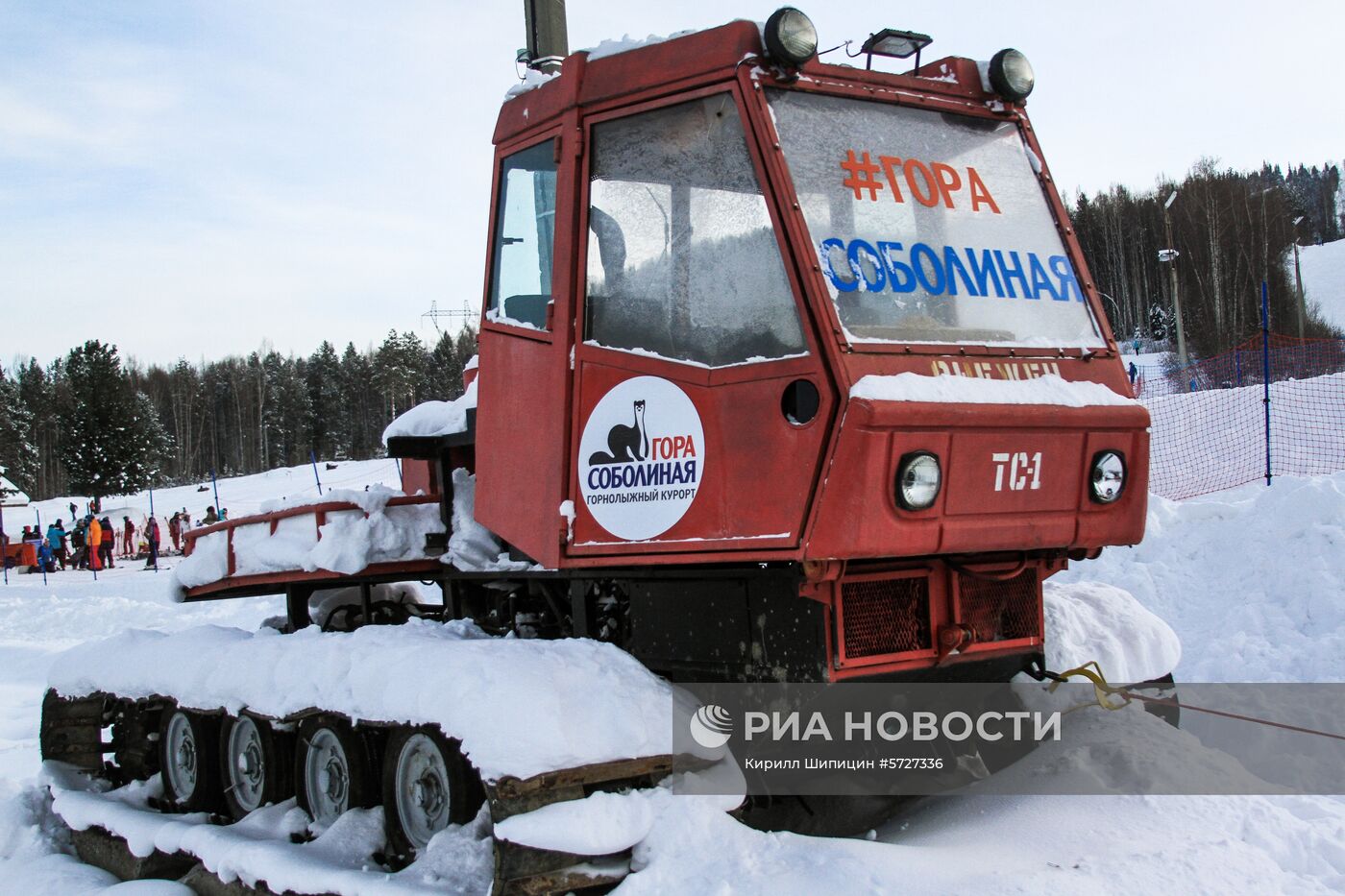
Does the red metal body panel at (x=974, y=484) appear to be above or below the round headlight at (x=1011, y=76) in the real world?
below

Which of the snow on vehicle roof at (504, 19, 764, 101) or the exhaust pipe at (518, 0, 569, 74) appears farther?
the exhaust pipe at (518, 0, 569, 74)

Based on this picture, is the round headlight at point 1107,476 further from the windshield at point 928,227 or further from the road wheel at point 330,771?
the road wheel at point 330,771

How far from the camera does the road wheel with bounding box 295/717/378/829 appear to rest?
5641 millimetres

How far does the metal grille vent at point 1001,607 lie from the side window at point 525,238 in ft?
7.18

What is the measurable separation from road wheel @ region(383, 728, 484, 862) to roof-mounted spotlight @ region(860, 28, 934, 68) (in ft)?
11.1

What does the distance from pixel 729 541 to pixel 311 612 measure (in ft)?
14.8

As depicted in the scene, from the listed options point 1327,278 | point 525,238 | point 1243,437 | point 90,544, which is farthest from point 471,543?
point 1327,278

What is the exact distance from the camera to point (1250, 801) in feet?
16.1

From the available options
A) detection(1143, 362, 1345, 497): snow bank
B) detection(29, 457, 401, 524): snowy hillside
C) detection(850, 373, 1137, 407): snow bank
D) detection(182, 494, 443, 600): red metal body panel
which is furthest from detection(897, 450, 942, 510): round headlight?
detection(29, 457, 401, 524): snowy hillside

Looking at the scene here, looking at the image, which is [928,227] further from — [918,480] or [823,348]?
[918,480]

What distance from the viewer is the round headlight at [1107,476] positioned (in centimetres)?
490

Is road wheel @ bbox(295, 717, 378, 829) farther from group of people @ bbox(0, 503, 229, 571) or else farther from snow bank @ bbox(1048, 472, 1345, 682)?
group of people @ bbox(0, 503, 229, 571)

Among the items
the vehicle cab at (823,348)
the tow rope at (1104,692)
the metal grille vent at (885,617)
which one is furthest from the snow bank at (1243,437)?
the metal grille vent at (885,617)

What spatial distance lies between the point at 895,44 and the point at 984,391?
1.69 m
